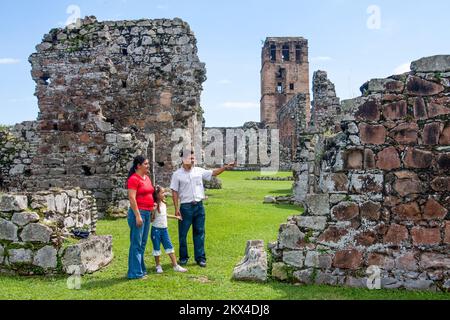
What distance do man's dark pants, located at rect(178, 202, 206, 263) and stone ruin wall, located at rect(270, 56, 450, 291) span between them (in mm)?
1608

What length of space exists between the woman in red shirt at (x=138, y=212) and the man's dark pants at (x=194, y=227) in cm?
94

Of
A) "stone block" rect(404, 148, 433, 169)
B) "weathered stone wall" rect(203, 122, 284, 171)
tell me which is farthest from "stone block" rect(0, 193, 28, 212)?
"weathered stone wall" rect(203, 122, 284, 171)

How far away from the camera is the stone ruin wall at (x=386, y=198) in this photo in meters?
6.50

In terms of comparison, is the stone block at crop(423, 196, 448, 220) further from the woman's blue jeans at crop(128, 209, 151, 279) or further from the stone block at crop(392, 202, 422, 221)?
the woman's blue jeans at crop(128, 209, 151, 279)

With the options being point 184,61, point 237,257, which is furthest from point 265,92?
point 237,257

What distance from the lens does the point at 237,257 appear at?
27.7ft

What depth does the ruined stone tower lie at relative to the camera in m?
68.8

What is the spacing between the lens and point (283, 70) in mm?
69125

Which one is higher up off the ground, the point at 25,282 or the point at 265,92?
the point at 265,92

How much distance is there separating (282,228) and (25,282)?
374cm

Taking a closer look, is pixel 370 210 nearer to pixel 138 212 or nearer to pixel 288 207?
pixel 138 212

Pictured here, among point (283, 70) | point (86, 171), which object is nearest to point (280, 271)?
point (86, 171)
